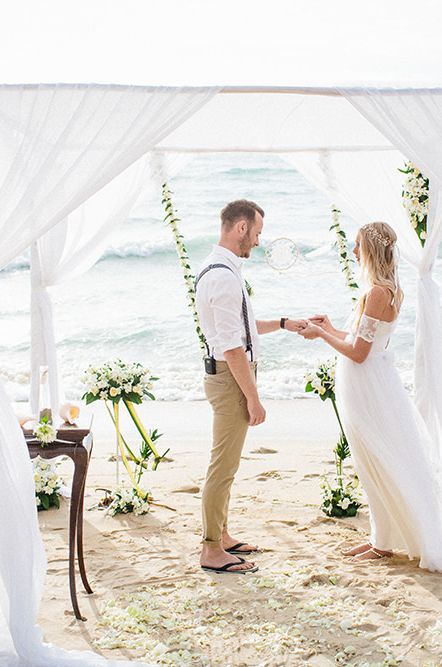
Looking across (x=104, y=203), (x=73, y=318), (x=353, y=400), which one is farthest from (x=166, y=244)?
(x=353, y=400)

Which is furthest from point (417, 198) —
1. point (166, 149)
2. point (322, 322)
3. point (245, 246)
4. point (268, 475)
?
point (268, 475)

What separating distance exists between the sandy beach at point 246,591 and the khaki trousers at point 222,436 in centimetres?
32

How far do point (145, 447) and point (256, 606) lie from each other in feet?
5.83

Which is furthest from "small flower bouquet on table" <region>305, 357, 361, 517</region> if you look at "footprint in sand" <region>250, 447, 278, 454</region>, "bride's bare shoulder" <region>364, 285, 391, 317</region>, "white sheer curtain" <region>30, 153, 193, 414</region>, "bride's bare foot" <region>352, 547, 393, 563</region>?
"footprint in sand" <region>250, 447, 278, 454</region>

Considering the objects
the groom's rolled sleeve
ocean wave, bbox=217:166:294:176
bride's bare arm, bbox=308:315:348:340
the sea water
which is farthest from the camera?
ocean wave, bbox=217:166:294:176

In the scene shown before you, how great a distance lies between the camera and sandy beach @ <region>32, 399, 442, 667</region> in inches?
136

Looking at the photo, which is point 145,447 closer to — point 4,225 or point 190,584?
point 190,584

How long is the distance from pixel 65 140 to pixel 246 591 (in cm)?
205

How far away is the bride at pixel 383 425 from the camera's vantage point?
426 centimetres

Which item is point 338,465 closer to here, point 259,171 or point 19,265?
point 19,265

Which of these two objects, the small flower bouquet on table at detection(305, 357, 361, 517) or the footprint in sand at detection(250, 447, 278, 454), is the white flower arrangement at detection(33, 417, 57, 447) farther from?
the footprint in sand at detection(250, 447, 278, 454)

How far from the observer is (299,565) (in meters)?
4.40

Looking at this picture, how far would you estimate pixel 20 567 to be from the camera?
3387 millimetres

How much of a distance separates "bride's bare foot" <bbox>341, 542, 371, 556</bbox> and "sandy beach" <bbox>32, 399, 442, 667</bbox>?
5cm
